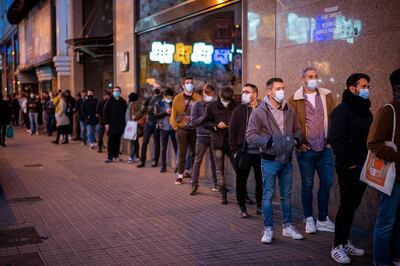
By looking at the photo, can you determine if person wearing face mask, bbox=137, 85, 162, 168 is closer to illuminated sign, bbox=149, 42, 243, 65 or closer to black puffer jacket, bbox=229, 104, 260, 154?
illuminated sign, bbox=149, 42, 243, 65

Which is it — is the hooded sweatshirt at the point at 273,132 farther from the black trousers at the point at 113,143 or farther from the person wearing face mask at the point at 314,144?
the black trousers at the point at 113,143

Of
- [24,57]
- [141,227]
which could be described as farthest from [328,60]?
[24,57]

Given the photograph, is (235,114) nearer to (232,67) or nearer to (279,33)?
(279,33)

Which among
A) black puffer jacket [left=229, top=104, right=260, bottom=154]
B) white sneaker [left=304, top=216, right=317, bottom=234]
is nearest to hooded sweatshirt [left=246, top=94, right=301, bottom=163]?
white sneaker [left=304, top=216, right=317, bottom=234]

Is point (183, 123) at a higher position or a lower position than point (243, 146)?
higher

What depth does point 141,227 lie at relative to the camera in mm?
6922

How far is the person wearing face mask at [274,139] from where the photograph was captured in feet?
20.0

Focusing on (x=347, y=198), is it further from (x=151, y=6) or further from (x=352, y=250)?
(x=151, y=6)

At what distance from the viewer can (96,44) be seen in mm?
19062

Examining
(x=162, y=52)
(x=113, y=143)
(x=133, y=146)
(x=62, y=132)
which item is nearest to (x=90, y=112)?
(x=62, y=132)

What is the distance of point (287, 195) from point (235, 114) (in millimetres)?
1531

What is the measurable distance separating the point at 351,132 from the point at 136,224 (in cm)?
311

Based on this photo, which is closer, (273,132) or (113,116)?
(273,132)

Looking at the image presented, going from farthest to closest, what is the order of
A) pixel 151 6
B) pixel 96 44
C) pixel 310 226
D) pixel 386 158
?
1. pixel 96 44
2. pixel 151 6
3. pixel 310 226
4. pixel 386 158
